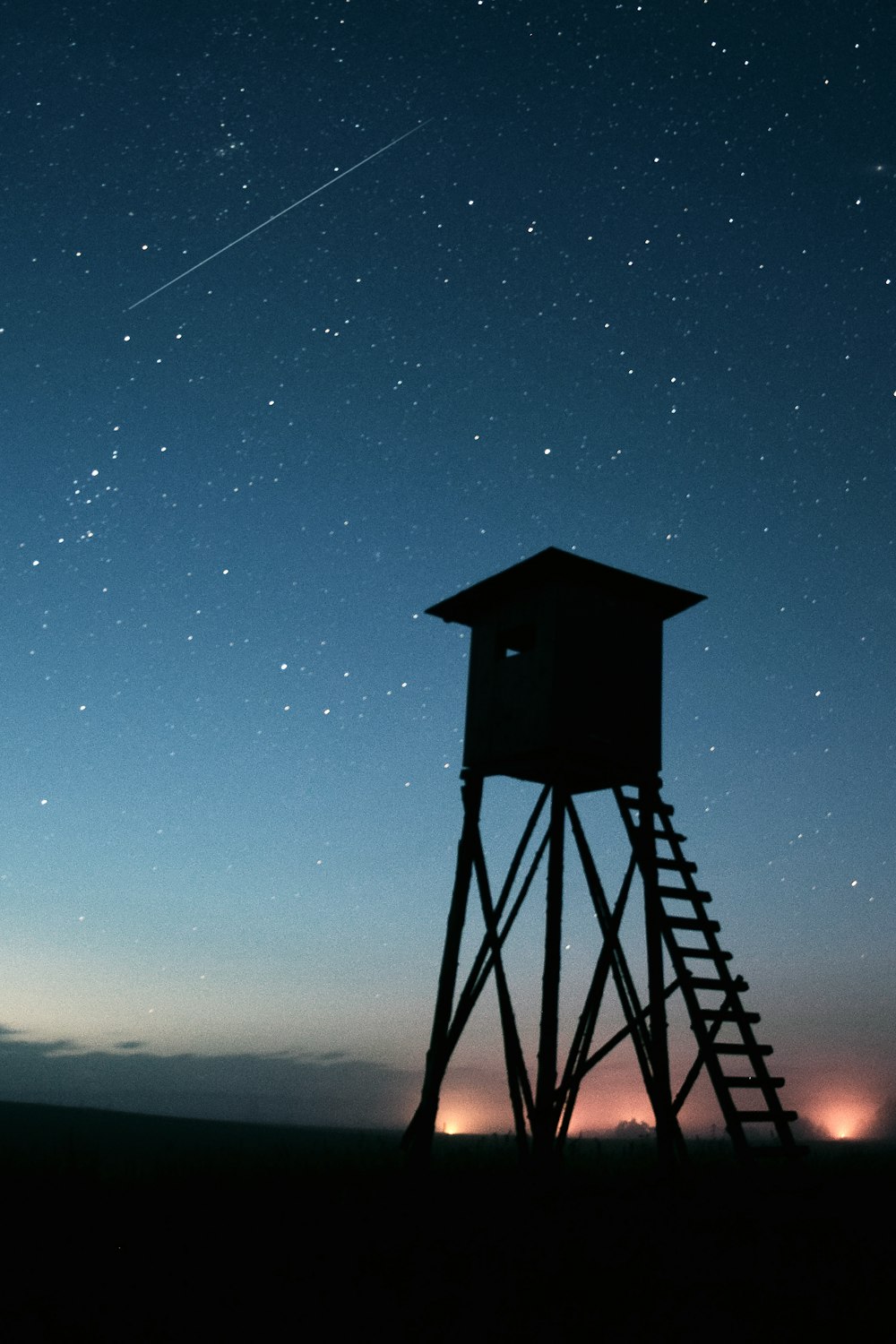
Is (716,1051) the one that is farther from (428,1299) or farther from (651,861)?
(428,1299)

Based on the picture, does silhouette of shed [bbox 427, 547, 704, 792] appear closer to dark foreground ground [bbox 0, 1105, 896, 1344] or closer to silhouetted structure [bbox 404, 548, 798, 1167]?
silhouetted structure [bbox 404, 548, 798, 1167]

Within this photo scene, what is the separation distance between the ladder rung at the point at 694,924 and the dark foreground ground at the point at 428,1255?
7.97 ft

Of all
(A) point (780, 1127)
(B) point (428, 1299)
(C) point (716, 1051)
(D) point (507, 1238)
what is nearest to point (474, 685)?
(C) point (716, 1051)

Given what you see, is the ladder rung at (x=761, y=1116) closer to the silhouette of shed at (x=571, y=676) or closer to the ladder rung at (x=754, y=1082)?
the ladder rung at (x=754, y=1082)

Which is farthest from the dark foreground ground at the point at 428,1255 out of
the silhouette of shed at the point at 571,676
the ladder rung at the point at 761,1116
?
the silhouette of shed at the point at 571,676

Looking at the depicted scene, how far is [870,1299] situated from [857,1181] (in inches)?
201

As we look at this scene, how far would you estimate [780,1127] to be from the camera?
10305 mm

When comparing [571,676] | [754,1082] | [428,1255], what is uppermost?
[571,676]

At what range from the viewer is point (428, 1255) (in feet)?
24.1

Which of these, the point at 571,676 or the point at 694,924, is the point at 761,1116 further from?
the point at 571,676

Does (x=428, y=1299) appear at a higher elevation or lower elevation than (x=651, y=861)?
lower

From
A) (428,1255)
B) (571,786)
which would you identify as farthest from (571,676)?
(428,1255)

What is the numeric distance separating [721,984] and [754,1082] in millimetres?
1077

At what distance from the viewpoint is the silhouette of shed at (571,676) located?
12.1 meters
